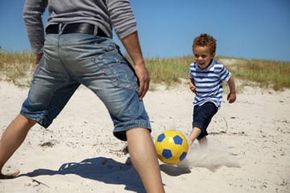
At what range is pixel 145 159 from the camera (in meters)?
2.45

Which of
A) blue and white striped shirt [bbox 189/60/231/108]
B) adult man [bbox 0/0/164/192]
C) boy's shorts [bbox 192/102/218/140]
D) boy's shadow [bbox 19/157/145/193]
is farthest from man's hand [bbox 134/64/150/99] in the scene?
blue and white striped shirt [bbox 189/60/231/108]

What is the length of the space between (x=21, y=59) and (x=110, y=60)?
8.44 metres


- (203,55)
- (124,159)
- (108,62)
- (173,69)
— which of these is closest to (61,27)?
(108,62)

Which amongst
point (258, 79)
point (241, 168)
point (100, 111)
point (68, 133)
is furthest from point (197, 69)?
point (258, 79)

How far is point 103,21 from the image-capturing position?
264 cm

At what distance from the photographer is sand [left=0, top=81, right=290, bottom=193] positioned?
10.7 ft

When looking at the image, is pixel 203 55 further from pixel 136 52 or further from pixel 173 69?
pixel 173 69

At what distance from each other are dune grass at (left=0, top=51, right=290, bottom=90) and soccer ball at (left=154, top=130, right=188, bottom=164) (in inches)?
241

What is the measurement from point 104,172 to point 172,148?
2.17ft

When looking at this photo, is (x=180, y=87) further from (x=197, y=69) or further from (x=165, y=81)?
(x=197, y=69)

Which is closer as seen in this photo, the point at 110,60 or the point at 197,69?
the point at 110,60

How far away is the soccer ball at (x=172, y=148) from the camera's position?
11.9 ft

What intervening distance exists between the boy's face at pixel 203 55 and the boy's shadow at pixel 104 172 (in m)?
1.54

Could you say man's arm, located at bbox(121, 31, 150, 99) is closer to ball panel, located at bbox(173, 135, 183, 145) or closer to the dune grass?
ball panel, located at bbox(173, 135, 183, 145)
